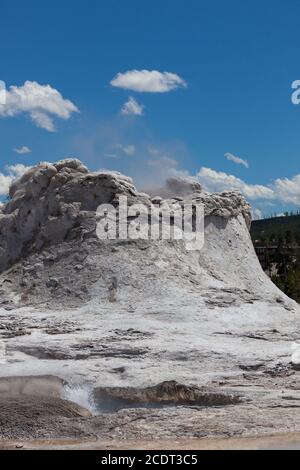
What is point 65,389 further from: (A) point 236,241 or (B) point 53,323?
(A) point 236,241

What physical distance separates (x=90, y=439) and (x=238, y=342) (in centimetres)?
413

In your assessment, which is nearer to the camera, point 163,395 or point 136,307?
point 163,395

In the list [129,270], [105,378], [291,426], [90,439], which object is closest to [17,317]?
[129,270]

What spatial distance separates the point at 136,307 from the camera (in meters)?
13.0

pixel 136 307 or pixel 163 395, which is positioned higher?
pixel 136 307

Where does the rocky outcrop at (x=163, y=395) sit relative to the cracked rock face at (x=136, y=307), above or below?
below

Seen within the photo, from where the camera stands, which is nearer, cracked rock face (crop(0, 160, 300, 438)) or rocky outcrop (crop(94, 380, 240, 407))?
rocky outcrop (crop(94, 380, 240, 407))

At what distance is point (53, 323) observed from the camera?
12.6m

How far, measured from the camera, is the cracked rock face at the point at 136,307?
9781mm

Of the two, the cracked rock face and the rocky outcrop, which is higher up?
the cracked rock face

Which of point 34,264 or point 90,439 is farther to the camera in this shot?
point 34,264

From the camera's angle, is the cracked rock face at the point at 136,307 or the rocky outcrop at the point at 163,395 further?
the cracked rock face at the point at 136,307

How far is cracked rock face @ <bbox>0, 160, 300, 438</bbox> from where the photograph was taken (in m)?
9.78
